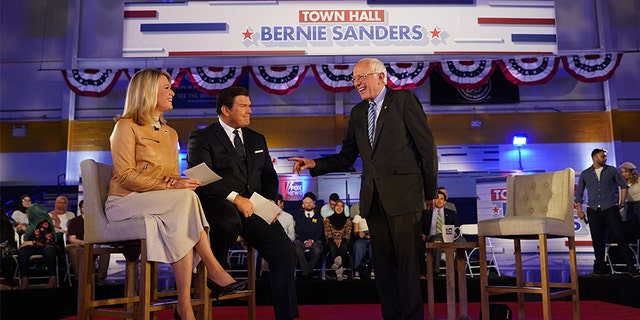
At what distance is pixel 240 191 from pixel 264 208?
0.18m

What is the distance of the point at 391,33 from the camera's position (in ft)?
31.6

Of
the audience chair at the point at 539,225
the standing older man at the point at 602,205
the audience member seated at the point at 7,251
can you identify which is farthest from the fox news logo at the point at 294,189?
the audience chair at the point at 539,225

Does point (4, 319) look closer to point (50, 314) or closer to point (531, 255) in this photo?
point (50, 314)

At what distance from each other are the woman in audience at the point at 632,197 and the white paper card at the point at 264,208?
21.4 ft

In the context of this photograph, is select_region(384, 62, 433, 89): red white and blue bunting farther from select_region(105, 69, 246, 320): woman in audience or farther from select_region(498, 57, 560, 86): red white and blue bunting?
select_region(105, 69, 246, 320): woman in audience

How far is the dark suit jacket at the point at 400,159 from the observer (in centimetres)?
287

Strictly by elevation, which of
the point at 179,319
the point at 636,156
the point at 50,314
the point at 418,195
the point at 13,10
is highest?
the point at 13,10

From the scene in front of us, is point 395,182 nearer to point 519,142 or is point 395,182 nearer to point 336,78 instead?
point 336,78

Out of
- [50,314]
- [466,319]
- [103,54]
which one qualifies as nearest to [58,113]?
[103,54]

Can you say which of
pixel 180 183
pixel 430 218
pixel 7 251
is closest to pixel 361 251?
pixel 430 218

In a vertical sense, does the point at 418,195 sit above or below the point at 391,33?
below

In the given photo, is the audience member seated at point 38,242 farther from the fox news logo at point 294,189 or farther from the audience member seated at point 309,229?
the fox news logo at point 294,189

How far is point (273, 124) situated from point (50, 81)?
4697 mm

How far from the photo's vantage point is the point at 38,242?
7348mm
